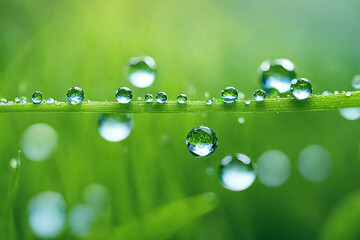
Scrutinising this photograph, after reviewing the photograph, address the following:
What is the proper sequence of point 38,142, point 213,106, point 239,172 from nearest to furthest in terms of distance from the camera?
point 213,106
point 239,172
point 38,142

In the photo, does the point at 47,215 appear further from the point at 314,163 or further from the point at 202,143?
the point at 314,163

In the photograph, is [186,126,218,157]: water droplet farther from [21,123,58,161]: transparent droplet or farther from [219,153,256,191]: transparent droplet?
[21,123,58,161]: transparent droplet

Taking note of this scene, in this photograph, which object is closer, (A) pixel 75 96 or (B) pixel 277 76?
(A) pixel 75 96

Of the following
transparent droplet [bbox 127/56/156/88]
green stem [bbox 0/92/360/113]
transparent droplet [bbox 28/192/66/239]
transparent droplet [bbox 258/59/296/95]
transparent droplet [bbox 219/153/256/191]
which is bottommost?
transparent droplet [bbox 28/192/66/239]

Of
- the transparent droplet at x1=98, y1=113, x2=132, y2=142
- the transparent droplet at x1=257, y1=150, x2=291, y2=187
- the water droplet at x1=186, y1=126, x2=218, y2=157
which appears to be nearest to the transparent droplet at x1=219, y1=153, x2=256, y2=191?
the water droplet at x1=186, y1=126, x2=218, y2=157

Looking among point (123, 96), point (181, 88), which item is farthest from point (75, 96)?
point (181, 88)

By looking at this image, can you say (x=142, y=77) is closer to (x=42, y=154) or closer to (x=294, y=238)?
(x=42, y=154)

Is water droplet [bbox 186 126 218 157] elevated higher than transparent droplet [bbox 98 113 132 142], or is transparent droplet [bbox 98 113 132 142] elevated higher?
transparent droplet [bbox 98 113 132 142]

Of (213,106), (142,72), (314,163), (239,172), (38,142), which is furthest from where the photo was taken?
(314,163)
